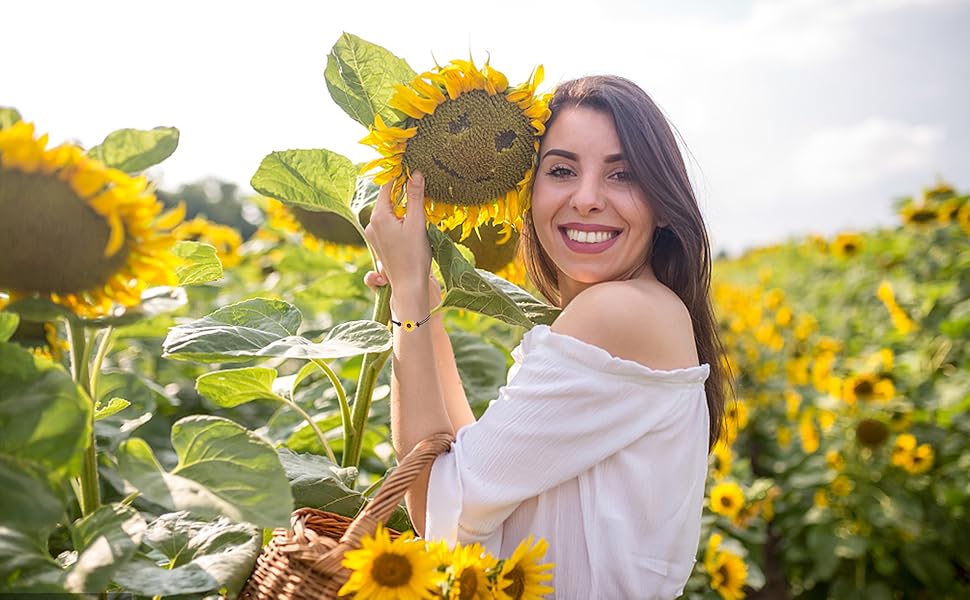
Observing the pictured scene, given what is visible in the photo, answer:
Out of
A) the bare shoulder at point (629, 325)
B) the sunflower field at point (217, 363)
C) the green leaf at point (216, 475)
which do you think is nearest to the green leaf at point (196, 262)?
the sunflower field at point (217, 363)

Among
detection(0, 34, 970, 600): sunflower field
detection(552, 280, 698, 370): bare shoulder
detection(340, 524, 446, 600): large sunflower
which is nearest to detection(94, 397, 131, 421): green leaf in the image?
detection(0, 34, 970, 600): sunflower field

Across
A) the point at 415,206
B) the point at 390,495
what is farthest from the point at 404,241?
the point at 390,495

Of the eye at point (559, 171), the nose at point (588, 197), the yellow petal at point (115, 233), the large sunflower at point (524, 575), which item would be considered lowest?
the large sunflower at point (524, 575)

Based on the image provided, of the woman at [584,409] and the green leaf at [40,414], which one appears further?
the woman at [584,409]

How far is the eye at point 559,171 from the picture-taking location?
4.52 feet

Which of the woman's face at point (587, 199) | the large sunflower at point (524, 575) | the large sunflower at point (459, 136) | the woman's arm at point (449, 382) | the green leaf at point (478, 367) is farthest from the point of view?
the green leaf at point (478, 367)

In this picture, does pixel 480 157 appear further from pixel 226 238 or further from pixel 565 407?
pixel 226 238

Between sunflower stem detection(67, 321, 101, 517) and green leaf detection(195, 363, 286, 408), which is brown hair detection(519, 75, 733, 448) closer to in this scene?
green leaf detection(195, 363, 286, 408)

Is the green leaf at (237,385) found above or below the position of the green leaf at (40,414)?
below

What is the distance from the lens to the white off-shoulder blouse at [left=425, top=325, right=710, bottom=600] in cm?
119

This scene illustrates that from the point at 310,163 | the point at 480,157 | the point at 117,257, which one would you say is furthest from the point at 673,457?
the point at 117,257

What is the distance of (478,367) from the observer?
1.77 meters

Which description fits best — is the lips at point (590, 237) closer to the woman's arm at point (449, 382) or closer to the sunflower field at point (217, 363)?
the sunflower field at point (217, 363)

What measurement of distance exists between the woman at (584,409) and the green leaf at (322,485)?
97 mm
